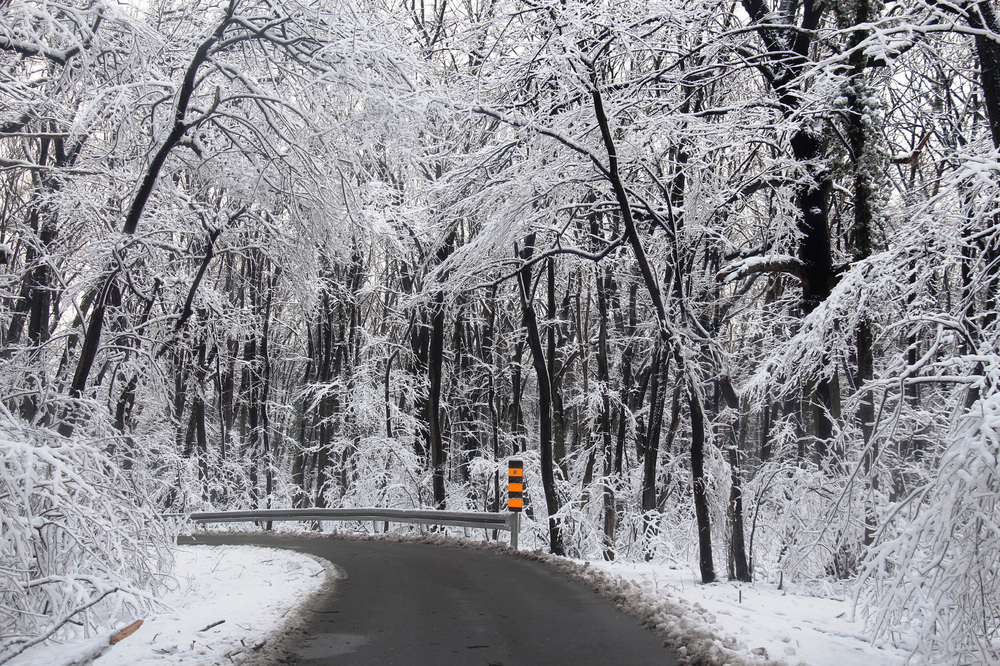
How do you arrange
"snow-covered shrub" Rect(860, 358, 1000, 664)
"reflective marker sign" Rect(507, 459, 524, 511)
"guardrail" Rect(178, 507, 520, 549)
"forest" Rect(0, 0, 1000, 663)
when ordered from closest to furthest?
"snow-covered shrub" Rect(860, 358, 1000, 664)
"forest" Rect(0, 0, 1000, 663)
"reflective marker sign" Rect(507, 459, 524, 511)
"guardrail" Rect(178, 507, 520, 549)

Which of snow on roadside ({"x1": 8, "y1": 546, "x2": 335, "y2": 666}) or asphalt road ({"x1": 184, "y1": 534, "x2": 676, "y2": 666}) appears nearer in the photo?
snow on roadside ({"x1": 8, "y1": 546, "x2": 335, "y2": 666})

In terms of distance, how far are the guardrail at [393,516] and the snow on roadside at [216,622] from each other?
1.26 meters

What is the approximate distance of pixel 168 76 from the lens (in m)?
8.16

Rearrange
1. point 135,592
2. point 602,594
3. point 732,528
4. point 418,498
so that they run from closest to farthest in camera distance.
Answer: point 135,592, point 602,594, point 732,528, point 418,498

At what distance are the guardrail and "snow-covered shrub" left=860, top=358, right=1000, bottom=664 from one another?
782cm

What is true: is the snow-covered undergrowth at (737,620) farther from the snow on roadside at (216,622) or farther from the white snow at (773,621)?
the snow on roadside at (216,622)

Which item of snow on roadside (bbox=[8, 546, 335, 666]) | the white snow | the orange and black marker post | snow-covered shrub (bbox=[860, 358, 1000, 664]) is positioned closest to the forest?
snow-covered shrub (bbox=[860, 358, 1000, 664])

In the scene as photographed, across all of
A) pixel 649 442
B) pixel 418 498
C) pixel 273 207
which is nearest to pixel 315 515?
pixel 418 498

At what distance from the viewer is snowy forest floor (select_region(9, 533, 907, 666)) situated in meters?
4.82

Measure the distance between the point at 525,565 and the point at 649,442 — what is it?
21.5ft

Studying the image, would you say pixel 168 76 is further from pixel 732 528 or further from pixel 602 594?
pixel 732 528

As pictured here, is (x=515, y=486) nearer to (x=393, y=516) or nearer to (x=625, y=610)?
(x=393, y=516)

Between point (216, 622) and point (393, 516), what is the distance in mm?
9311

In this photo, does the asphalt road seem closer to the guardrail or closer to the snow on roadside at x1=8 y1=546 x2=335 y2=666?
the snow on roadside at x1=8 y1=546 x2=335 y2=666
